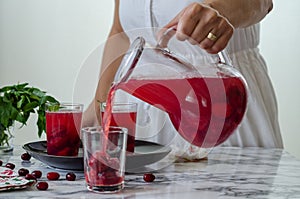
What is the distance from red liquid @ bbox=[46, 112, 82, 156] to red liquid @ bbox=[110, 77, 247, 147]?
0.69 ft

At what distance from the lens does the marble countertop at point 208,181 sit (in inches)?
39.6

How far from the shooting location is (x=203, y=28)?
3.35 ft

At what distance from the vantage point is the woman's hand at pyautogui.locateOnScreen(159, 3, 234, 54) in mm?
1017

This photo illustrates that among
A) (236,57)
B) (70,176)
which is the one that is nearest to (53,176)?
(70,176)

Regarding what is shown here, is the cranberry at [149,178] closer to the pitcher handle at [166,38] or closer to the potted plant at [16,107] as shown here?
the pitcher handle at [166,38]

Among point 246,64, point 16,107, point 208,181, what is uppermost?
point 246,64

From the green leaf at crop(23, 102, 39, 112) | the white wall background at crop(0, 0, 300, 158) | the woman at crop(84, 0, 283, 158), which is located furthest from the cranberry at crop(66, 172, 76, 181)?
the white wall background at crop(0, 0, 300, 158)

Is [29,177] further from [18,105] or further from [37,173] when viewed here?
[18,105]

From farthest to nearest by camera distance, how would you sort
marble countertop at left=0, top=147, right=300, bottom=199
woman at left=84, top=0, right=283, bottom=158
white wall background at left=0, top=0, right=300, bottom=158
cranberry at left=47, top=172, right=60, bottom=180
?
1. white wall background at left=0, top=0, right=300, bottom=158
2. woman at left=84, top=0, right=283, bottom=158
3. cranberry at left=47, top=172, right=60, bottom=180
4. marble countertop at left=0, top=147, right=300, bottom=199

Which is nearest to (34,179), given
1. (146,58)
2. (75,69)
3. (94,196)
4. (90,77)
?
(94,196)

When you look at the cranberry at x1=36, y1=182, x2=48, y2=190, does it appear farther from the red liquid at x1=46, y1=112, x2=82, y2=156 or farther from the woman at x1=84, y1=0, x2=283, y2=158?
the woman at x1=84, y1=0, x2=283, y2=158

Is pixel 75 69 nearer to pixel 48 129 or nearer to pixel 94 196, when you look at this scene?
pixel 48 129

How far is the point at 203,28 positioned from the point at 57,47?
1.78 meters

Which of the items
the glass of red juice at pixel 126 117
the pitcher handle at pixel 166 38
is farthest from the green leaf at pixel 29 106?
the pitcher handle at pixel 166 38
